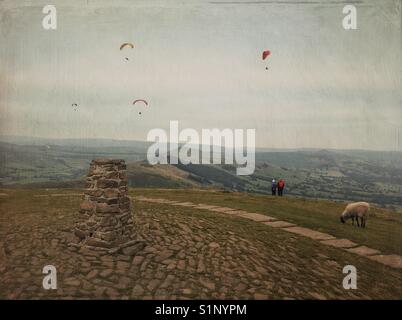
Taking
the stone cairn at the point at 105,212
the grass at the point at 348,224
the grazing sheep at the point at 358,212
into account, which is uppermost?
the stone cairn at the point at 105,212

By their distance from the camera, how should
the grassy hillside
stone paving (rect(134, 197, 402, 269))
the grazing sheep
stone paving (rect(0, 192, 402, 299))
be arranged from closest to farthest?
1. stone paving (rect(0, 192, 402, 299))
2. stone paving (rect(134, 197, 402, 269))
3. the grazing sheep
4. the grassy hillside

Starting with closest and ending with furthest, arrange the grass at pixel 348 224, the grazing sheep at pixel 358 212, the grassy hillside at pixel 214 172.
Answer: the grass at pixel 348 224
the grazing sheep at pixel 358 212
the grassy hillside at pixel 214 172

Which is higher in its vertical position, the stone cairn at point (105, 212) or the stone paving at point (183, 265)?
the stone cairn at point (105, 212)

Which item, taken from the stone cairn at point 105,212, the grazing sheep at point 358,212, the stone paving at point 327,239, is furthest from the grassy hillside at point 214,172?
the stone cairn at point 105,212

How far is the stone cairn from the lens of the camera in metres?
7.63

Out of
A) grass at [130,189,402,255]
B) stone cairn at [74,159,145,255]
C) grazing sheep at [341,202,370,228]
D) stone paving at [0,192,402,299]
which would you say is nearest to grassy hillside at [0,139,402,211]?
grazing sheep at [341,202,370,228]

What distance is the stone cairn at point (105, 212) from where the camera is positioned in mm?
7629

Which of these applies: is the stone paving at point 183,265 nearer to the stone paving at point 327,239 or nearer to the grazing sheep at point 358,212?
the stone paving at point 327,239

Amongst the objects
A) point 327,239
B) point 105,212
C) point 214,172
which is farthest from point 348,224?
point 214,172

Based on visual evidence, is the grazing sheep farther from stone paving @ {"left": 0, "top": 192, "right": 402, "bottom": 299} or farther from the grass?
stone paving @ {"left": 0, "top": 192, "right": 402, "bottom": 299}

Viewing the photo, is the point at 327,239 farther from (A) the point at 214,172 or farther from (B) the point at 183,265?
(A) the point at 214,172

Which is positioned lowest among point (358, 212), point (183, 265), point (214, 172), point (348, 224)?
point (214, 172)

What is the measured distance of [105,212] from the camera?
767 cm

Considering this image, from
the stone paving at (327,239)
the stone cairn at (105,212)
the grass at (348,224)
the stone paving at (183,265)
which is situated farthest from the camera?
the grass at (348,224)
